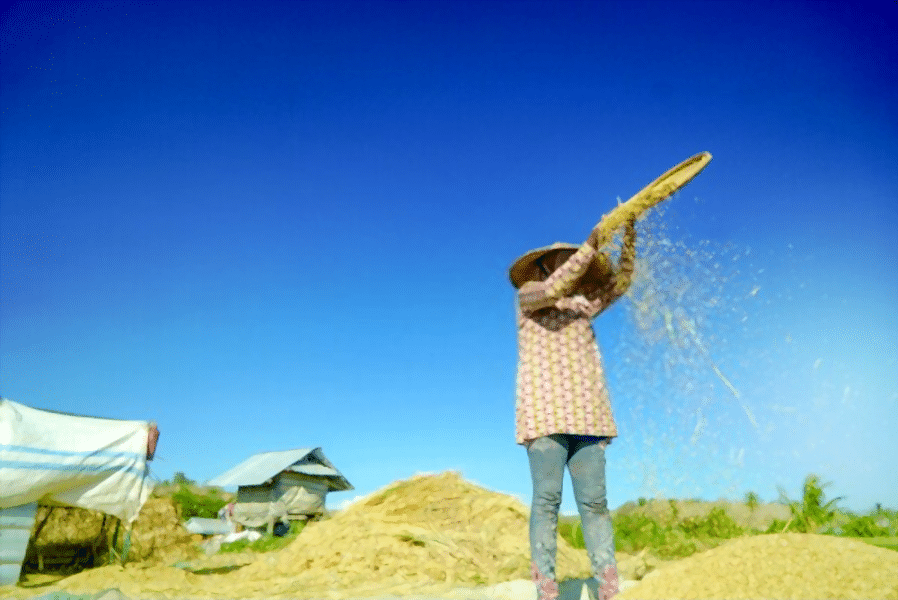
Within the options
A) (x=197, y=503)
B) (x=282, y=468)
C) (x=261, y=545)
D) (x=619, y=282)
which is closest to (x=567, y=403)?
(x=619, y=282)

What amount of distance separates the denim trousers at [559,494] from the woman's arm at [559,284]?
78 cm

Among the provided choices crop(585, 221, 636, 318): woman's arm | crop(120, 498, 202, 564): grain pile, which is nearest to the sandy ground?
crop(585, 221, 636, 318): woman's arm

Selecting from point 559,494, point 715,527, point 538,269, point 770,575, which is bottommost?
point 715,527

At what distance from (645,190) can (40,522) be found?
761cm

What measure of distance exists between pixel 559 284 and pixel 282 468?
14338 millimetres

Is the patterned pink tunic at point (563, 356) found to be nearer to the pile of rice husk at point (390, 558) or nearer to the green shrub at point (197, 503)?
the pile of rice husk at point (390, 558)

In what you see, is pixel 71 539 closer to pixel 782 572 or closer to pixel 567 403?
pixel 567 403

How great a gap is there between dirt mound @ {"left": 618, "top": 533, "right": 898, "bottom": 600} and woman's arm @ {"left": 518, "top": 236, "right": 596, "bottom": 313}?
1.51 metres

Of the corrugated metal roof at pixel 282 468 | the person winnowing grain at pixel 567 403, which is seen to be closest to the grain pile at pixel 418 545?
the person winnowing grain at pixel 567 403

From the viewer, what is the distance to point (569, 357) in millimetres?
3240

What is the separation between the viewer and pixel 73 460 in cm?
521

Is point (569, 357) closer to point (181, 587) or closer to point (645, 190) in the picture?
point (645, 190)

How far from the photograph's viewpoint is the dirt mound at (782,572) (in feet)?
7.49

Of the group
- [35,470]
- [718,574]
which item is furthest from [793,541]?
[35,470]
